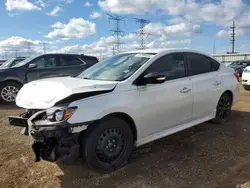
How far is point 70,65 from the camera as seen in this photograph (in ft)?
29.2

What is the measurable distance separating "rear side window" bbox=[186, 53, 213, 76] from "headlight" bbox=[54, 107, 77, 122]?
242 centimetres

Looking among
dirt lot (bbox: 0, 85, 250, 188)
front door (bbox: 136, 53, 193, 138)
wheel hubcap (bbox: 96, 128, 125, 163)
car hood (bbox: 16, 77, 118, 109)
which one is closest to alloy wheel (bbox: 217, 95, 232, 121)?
dirt lot (bbox: 0, 85, 250, 188)

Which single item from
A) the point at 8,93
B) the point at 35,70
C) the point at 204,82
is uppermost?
the point at 35,70

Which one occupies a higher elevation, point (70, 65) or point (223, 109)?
point (70, 65)

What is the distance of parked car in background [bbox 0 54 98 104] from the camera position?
26.5ft

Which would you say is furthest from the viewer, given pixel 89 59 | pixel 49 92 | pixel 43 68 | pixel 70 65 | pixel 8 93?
pixel 89 59

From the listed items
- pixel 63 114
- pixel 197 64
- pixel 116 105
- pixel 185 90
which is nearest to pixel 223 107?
pixel 197 64

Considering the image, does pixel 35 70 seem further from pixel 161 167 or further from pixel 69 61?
pixel 161 167

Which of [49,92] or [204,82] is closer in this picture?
[49,92]

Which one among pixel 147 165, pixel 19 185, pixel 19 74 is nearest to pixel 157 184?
pixel 147 165

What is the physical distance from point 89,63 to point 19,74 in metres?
2.55

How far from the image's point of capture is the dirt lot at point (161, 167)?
303 centimetres

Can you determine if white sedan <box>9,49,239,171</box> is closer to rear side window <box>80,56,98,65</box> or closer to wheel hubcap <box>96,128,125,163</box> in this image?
wheel hubcap <box>96,128,125,163</box>

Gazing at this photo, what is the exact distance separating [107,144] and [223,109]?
3.11m
